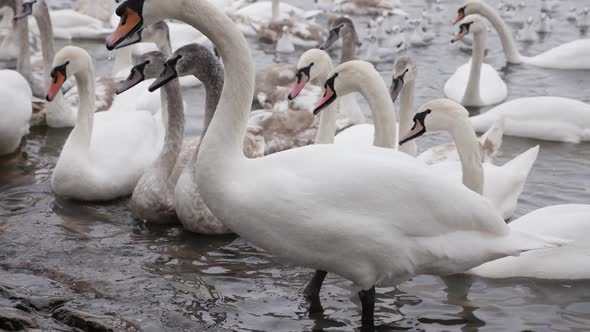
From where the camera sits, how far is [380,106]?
7184 mm

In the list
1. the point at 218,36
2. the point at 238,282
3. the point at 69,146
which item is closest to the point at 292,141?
the point at 69,146

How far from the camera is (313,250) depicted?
215 inches

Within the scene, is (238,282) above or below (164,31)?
below

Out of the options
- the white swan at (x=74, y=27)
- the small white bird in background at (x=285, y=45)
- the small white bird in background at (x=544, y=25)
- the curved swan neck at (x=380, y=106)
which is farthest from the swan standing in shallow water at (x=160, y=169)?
the small white bird in background at (x=544, y=25)

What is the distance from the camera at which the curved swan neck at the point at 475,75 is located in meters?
11.8

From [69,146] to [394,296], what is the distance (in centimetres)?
322

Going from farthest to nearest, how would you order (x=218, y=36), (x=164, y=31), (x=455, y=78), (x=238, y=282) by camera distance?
(x=455, y=78)
(x=164, y=31)
(x=238, y=282)
(x=218, y=36)

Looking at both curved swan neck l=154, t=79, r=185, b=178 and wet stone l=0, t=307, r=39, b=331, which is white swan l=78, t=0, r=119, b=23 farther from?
wet stone l=0, t=307, r=39, b=331

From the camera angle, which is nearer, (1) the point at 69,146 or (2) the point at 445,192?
(2) the point at 445,192

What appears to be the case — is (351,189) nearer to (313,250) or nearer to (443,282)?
(313,250)

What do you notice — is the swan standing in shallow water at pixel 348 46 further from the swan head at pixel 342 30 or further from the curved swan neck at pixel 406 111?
the curved swan neck at pixel 406 111

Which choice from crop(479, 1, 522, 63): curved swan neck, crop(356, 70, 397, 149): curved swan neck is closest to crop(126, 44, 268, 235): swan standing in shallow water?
crop(356, 70, 397, 149): curved swan neck

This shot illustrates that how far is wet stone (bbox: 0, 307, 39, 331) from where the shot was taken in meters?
5.26

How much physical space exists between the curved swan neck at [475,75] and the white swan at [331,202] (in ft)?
20.4
